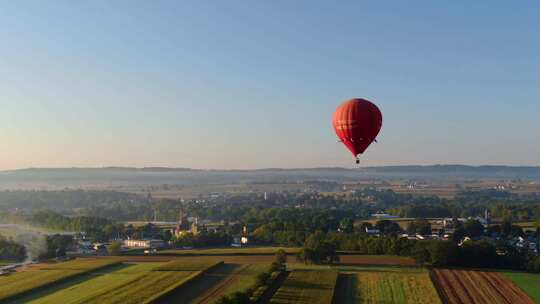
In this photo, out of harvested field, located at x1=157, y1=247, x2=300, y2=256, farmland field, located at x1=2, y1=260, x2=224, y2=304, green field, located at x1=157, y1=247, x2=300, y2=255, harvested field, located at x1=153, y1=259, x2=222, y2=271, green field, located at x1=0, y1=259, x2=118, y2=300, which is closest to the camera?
farmland field, located at x1=2, y1=260, x2=224, y2=304

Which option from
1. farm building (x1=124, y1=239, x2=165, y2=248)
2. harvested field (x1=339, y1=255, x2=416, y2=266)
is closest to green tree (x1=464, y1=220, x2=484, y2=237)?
harvested field (x1=339, y1=255, x2=416, y2=266)

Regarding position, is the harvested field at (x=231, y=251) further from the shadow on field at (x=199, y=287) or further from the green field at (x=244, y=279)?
the shadow on field at (x=199, y=287)

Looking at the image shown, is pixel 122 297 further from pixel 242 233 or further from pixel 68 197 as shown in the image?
pixel 68 197

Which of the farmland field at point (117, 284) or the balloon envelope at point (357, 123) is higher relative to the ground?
the balloon envelope at point (357, 123)

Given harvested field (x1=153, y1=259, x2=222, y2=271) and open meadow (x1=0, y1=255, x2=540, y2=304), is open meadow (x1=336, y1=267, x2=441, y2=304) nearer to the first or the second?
open meadow (x1=0, y1=255, x2=540, y2=304)

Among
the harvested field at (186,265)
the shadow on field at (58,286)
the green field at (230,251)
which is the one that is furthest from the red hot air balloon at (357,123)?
the green field at (230,251)

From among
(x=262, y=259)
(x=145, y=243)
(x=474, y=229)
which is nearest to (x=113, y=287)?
(x=262, y=259)
